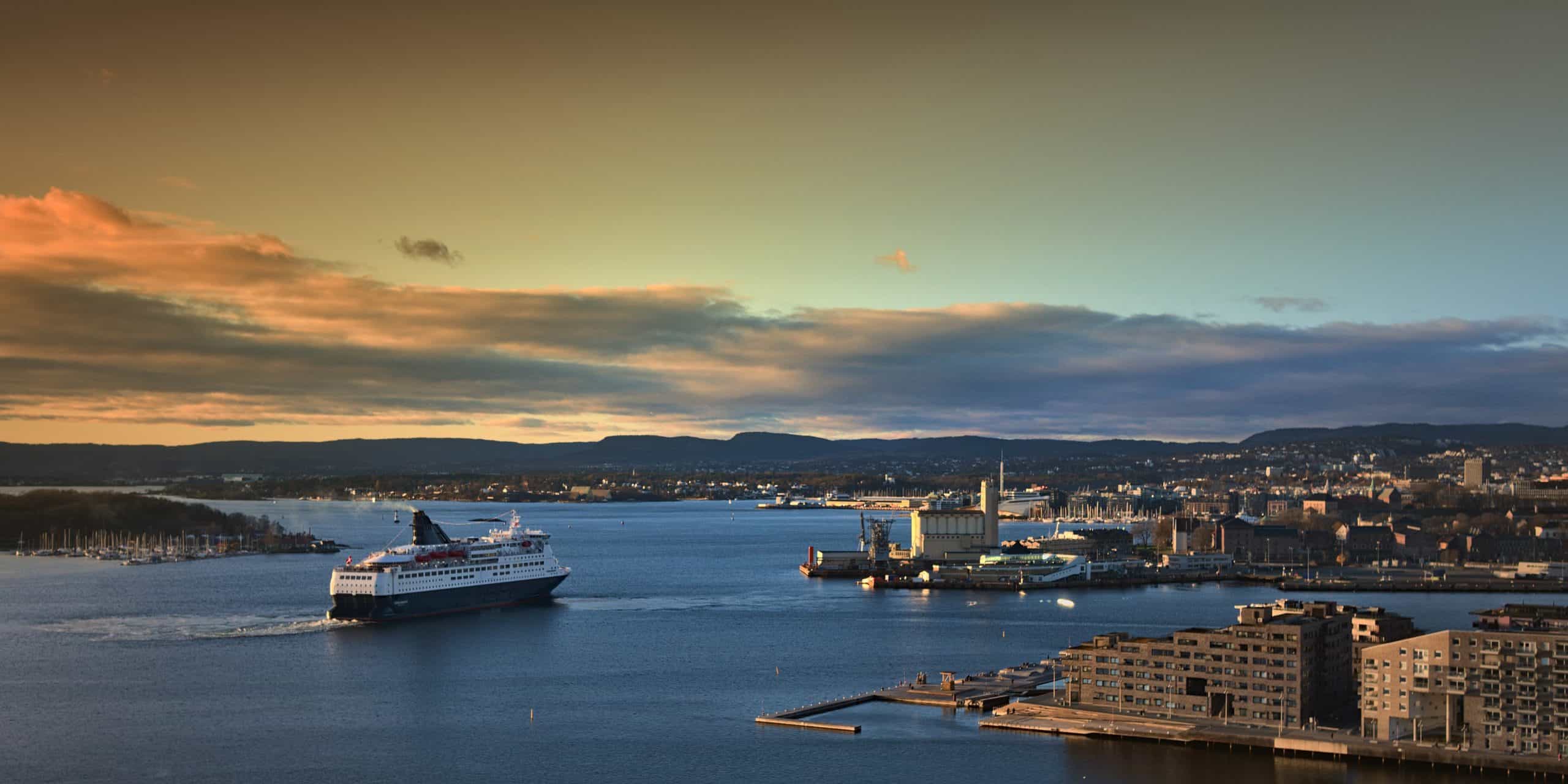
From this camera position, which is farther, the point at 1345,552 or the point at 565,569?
the point at 1345,552

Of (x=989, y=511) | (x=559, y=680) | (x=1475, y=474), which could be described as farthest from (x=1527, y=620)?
(x=1475, y=474)

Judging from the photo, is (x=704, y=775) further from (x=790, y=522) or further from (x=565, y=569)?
(x=790, y=522)

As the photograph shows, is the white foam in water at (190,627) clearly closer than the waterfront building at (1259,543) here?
Yes

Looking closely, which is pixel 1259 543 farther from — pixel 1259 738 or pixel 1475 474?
pixel 1475 474

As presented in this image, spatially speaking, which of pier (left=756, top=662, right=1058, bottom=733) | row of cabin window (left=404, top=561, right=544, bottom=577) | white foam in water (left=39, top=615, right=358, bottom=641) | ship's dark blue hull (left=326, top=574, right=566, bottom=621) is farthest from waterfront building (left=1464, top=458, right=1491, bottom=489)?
white foam in water (left=39, top=615, right=358, bottom=641)

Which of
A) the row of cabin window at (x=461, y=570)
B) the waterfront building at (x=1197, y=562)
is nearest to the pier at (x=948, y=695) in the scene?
the row of cabin window at (x=461, y=570)

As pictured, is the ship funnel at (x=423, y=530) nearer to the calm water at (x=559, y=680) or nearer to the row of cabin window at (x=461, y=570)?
the row of cabin window at (x=461, y=570)

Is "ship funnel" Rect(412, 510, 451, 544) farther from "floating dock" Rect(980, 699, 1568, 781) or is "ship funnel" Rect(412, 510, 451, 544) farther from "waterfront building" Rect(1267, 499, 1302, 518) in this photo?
"waterfront building" Rect(1267, 499, 1302, 518)

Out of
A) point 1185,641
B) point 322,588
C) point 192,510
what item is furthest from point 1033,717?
point 192,510
